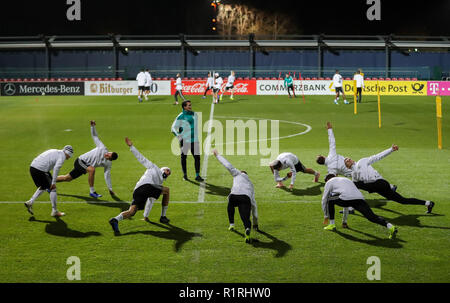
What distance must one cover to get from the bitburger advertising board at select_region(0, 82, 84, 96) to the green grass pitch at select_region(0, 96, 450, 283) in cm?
2048

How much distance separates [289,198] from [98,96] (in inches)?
1229

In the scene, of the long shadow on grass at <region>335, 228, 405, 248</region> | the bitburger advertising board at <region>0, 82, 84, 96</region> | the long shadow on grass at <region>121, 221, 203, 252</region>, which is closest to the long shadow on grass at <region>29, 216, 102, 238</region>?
the long shadow on grass at <region>121, 221, 203, 252</region>

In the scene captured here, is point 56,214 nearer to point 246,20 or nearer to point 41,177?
point 41,177

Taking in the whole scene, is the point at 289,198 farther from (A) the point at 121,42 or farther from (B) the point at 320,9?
(B) the point at 320,9

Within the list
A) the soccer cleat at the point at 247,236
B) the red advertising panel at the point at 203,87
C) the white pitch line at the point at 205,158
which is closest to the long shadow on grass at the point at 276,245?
the soccer cleat at the point at 247,236

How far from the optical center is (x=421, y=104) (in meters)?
35.7

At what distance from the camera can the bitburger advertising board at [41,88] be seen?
43.9 meters

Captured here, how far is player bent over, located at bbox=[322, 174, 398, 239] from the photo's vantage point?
10445 mm

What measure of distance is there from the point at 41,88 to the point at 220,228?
121 ft

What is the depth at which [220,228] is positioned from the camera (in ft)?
37.0

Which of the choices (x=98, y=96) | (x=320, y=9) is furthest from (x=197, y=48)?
(x=320, y=9)

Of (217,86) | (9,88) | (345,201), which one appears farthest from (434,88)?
(345,201)

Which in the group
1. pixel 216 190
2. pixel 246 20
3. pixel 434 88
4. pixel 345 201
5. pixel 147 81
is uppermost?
pixel 246 20

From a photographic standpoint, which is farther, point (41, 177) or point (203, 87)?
point (203, 87)
